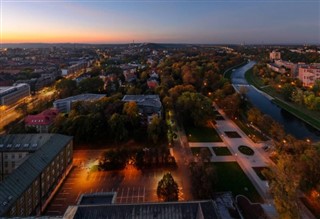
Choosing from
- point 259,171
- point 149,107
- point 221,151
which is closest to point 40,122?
point 149,107

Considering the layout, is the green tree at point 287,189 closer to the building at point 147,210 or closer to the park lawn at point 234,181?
the park lawn at point 234,181

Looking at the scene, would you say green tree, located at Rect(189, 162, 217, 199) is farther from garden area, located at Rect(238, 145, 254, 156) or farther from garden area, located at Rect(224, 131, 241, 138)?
garden area, located at Rect(224, 131, 241, 138)

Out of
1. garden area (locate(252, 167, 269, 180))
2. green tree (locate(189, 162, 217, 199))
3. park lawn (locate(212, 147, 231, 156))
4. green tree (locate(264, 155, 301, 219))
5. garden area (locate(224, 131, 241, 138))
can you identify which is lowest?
garden area (locate(224, 131, 241, 138))

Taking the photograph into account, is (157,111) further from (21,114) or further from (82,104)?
(21,114)

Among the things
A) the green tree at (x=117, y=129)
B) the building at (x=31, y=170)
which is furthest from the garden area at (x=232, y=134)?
the building at (x=31, y=170)

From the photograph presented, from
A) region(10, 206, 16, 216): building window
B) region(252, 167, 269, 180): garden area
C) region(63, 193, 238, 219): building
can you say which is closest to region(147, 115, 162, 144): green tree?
region(252, 167, 269, 180): garden area

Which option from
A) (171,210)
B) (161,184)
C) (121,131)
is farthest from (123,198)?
(121,131)

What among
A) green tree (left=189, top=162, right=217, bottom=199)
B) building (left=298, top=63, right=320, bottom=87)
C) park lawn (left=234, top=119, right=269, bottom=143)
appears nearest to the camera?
green tree (left=189, top=162, right=217, bottom=199)
